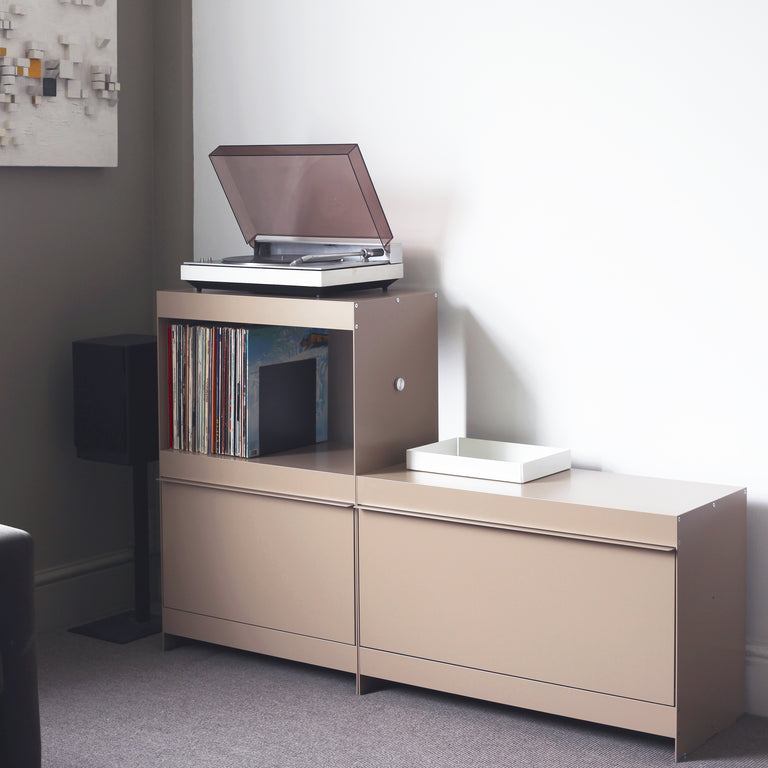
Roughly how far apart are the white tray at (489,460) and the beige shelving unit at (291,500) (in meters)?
0.09

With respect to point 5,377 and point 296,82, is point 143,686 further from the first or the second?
point 296,82

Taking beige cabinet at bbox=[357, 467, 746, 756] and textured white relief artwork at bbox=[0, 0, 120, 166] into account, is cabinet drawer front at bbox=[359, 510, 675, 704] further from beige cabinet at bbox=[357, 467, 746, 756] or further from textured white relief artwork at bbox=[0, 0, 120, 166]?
textured white relief artwork at bbox=[0, 0, 120, 166]

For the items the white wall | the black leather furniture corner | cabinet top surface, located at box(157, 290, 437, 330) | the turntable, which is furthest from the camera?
the turntable

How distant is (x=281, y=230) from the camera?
3166 mm

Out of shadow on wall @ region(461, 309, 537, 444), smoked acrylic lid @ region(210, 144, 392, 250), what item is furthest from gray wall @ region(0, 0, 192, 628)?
shadow on wall @ region(461, 309, 537, 444)

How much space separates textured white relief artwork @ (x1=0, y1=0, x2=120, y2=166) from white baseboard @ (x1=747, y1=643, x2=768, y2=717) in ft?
7.35

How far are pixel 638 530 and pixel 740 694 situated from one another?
1.93 ft

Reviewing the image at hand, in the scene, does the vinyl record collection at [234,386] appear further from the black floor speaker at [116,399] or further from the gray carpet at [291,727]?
the gray carpet at [291,727]

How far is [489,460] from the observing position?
2.67 m

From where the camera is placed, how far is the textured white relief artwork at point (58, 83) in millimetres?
3000

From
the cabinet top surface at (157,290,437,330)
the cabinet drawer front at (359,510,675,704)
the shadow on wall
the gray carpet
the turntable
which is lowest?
the gray carpet

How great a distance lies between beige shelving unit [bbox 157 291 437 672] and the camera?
278 centimetres

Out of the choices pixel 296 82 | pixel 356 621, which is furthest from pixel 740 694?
pixel 296 82

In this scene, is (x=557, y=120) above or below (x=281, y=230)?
above
